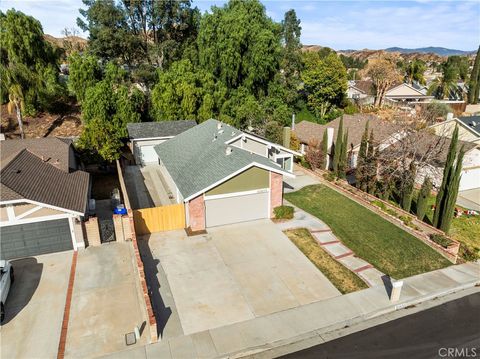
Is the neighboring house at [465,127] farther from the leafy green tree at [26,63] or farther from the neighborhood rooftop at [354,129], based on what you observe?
the leafy green tree at [26,63]

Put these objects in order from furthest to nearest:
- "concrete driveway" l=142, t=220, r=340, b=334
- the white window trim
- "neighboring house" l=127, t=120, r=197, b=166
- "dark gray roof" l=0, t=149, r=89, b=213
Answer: "neighboring house" l=127, t=120, r=197, b=166
the white window trim
"dark gray roof" l=0, t=149, r=89, b=213
"concrete driveway" l=142, t=220, r=340, b=334

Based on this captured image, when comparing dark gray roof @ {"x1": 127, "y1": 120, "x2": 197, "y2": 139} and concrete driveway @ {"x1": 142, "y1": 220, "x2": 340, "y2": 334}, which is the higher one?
dark gray roof @ {"x1": 127, "y1": 120, "x2": 197, "y2": 139}

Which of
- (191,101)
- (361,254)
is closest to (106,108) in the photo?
(191,101)

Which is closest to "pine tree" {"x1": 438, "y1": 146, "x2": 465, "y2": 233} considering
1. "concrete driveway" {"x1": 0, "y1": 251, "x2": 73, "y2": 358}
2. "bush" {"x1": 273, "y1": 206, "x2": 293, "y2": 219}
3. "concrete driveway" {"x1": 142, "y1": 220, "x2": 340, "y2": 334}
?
"bush" {"x1": 273, "y1": 206, "x2": 293, "y2": 219}

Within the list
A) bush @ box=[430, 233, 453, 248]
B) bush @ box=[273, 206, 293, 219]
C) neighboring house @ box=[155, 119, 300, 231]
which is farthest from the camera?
bush @ box=[273, 206, 293, 219]

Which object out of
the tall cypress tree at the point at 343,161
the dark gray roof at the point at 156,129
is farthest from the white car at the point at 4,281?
the tall cypress tree at the point at 343,161

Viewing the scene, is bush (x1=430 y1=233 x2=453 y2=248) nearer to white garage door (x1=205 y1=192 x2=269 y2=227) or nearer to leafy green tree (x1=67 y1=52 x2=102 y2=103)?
white garage door (x1=205 y1=192 x2=269 y2=227)
